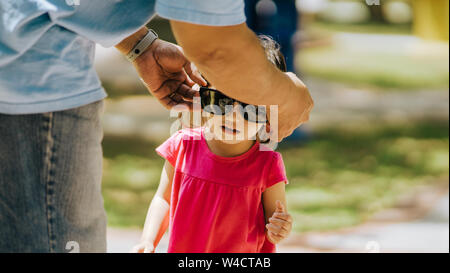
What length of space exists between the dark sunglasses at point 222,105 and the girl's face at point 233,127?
0.02 meters

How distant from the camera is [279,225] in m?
1.96

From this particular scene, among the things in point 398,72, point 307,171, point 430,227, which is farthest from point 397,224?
point 398,72

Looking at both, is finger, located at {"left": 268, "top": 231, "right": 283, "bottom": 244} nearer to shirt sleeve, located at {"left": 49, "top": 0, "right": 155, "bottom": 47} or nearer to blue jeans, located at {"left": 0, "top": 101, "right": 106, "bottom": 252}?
blue jeans, located at {"left": 0, "top": 101, "right": 106, "bottom": 252}

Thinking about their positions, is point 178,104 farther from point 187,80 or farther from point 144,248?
point 144,248

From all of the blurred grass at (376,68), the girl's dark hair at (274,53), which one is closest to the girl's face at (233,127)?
the girl's dark hair at (274,53)

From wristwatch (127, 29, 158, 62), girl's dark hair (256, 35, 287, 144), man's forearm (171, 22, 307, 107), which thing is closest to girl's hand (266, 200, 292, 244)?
girl's dark hair (256, 35, 287, 144)

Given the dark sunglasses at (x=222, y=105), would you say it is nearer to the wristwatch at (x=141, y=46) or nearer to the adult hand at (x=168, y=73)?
the adult hand at (x=168, y=73)

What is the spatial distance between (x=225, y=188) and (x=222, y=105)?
322 mm

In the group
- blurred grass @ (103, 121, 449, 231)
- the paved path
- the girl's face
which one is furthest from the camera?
blurred grass @ (103, 121, 449, 231)

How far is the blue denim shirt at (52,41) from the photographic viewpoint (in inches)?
56.2

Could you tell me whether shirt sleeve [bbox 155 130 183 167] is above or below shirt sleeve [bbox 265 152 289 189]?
above

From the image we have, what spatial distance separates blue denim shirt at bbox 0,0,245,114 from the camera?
1.43 metres

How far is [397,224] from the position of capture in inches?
166

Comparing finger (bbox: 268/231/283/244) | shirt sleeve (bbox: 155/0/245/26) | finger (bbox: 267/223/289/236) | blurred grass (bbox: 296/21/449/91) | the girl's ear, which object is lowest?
finger (bbox: 268/231/283/244)
